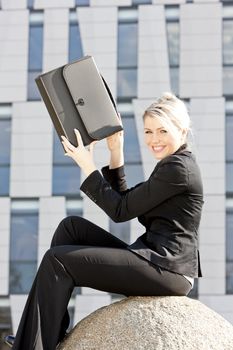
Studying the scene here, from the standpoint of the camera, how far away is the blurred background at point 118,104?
81.4 feet

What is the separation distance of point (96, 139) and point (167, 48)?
21.9 m

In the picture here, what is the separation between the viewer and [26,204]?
2523cm

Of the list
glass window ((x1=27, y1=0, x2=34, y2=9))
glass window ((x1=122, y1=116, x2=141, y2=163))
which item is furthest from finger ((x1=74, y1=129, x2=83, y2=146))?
glass window ((x1=27, y1=0, x2=34, y2=9))

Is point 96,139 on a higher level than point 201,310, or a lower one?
higher

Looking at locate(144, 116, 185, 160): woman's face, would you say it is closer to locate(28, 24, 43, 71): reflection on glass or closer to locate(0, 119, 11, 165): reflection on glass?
locate(0, 119, 11, 165): reflection on glass

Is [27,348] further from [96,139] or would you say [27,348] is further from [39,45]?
[39,45]

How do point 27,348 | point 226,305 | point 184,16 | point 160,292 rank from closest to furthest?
point 27,348
point 160,292
point 226,305
point 184,16

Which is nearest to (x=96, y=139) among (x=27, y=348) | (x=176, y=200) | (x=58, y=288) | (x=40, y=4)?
(x=176, y=200)

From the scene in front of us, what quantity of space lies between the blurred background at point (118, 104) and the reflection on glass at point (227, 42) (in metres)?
0.04

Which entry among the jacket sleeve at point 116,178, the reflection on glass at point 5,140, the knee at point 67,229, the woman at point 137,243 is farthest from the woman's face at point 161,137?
the reflection on glass at point 5,140

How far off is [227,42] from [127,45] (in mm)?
3043

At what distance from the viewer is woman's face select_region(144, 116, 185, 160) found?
402cm

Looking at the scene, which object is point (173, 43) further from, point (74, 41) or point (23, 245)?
point (23, 245)

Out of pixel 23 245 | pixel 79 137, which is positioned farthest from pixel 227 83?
pixel 79 137
